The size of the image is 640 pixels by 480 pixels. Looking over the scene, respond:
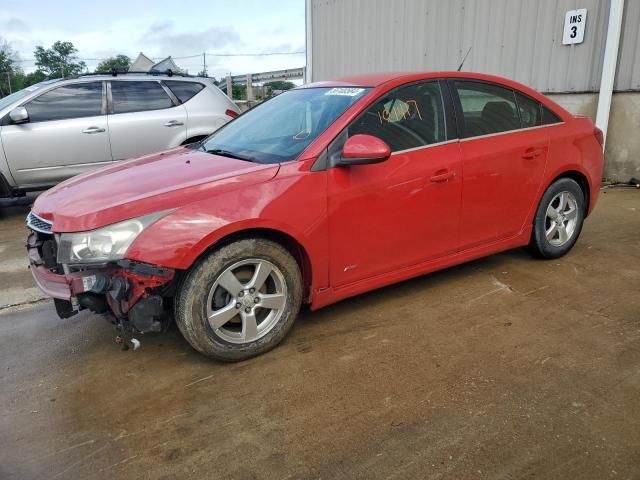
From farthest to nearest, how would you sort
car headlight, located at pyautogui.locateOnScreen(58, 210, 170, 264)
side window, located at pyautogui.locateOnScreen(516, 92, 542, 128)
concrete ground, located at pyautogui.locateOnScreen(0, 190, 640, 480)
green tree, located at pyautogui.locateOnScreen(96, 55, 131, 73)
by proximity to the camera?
green tree, located at pyautogui.locateOnScreen(96, 55, 131, 73), side window, located at pyautogui.locateOnScreen(516, 92, 542, 128), car headlight, located at pyautogui.locateOnScreen(58, 210, 170, 264), concrete ground, located at pyautogui.locateOnScreen(0, 190, 640, 480)

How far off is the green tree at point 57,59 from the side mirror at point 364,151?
47050 millimetres

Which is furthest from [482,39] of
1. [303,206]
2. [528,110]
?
[303,206]

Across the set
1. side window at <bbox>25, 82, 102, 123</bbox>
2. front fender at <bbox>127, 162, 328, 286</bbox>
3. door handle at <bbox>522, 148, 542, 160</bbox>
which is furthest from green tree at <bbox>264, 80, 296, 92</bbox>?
front fender at <bbox>127, 162, 328, 286</bbox>

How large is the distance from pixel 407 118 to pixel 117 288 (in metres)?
2.13

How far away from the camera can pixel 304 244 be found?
3.11 meters

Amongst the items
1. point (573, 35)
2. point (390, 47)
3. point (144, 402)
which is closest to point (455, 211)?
point (144, 402)

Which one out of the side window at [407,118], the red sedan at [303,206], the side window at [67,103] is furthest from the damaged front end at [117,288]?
the side window at [67,103]

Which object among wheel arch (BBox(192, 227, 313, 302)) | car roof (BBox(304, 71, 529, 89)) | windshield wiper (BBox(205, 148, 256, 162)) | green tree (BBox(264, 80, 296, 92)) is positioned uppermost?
car roof (BBox(304, 71, 529, 89))

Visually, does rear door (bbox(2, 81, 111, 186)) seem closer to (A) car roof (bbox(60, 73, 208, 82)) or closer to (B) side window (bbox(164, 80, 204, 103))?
(A) car roof (bbox(60, 73, 208, 82))

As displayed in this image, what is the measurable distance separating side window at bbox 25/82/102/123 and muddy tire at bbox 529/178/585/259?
5651 millimetres

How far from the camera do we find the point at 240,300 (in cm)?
299

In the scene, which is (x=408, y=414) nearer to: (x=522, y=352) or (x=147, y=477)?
(x=522, y=352)

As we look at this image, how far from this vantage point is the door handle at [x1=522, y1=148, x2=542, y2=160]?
159 inches

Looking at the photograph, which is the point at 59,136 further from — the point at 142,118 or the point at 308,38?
the point at 308,38
